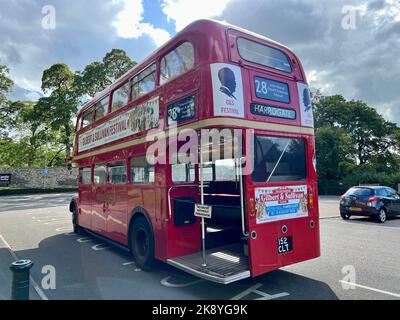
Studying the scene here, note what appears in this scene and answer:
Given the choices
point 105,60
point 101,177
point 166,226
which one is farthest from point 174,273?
point 105,60

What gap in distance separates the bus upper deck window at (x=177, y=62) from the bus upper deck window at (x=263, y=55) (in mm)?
839

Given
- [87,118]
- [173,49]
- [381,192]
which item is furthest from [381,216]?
Answer: [87,118]

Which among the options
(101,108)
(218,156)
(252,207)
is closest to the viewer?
(252,207)

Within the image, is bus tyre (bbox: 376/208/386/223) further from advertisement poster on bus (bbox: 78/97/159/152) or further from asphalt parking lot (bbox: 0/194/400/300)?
Result: advertisement poster on bus (bbox: 78/97/159/152)

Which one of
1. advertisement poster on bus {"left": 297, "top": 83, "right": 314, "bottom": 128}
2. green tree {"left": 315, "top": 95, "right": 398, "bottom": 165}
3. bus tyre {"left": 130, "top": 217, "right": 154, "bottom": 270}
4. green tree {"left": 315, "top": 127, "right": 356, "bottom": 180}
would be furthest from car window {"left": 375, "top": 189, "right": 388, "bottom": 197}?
green tree {"left": 315, "top": 95, "right": 398, "bottom": 165}

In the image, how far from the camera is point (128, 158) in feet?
22.7

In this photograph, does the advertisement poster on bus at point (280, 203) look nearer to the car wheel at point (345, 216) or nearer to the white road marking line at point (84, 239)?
the white road marking line at point (84, 239)

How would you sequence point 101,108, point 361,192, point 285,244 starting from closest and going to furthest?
point 285,244, point 101,108, point 361,192

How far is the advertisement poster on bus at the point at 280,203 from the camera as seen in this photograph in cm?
482

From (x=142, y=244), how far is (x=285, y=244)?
2.97 m

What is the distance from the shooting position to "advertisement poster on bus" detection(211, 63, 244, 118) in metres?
4.50

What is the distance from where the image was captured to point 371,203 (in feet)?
41.6

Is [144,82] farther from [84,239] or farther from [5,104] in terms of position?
[5,104]

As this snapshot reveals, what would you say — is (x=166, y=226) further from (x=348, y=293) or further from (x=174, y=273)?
(x=348, y=293)
